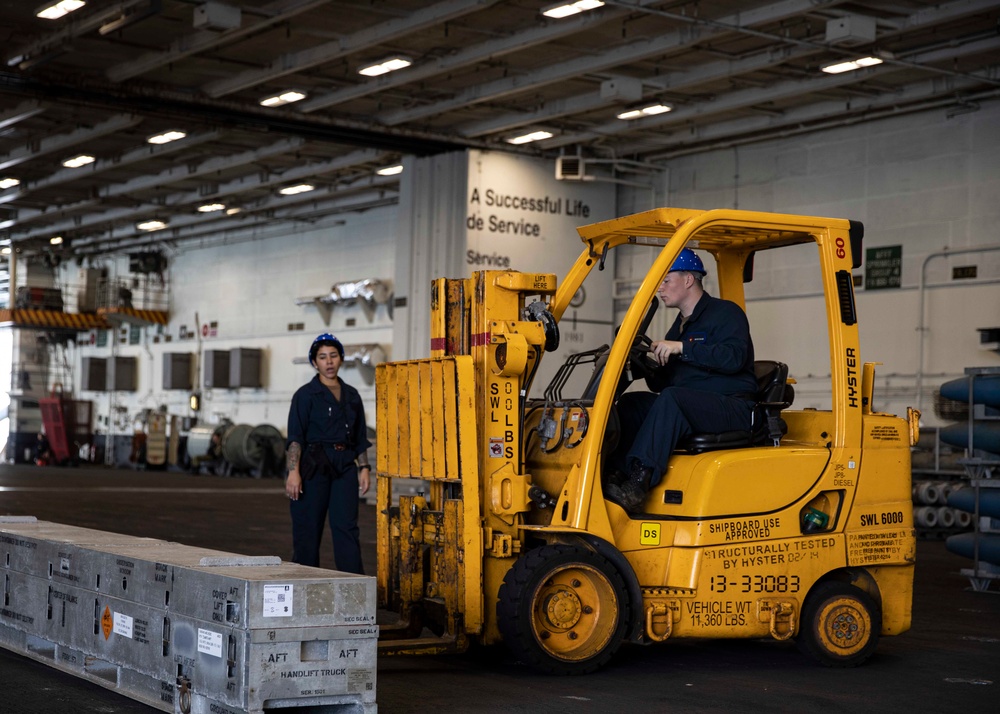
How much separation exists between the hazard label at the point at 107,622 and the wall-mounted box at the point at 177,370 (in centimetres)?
2895

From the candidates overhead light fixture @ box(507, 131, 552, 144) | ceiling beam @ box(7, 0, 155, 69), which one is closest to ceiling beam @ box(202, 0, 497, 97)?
ceiling beam @ box(7, 0, 155, 69)

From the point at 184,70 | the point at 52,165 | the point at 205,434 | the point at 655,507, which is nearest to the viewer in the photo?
the point at 655,507

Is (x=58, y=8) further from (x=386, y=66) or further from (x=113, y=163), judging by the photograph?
(x=113, y=163)

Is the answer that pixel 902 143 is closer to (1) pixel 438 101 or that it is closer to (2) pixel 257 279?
(1) pixel 438 101

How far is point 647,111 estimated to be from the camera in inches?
707

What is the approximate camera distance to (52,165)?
24438 mm

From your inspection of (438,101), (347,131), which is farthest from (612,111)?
(347,131)

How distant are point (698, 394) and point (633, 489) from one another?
0.58 meters

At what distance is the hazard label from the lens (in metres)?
5.41

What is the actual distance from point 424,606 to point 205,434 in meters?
25.6

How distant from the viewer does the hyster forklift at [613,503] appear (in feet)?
19.7

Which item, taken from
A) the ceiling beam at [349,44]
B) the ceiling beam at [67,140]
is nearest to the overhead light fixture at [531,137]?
the ceiling beam at [349,44]

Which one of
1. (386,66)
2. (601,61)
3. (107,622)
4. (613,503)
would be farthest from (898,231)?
(107,622)

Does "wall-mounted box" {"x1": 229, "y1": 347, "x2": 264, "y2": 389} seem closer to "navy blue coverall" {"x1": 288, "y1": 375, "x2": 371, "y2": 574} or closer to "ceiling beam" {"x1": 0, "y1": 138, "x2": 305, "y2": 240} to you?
"ceiling beam" {"x1": 0, "y1": 138, "x2": 305, "y2": 240}
